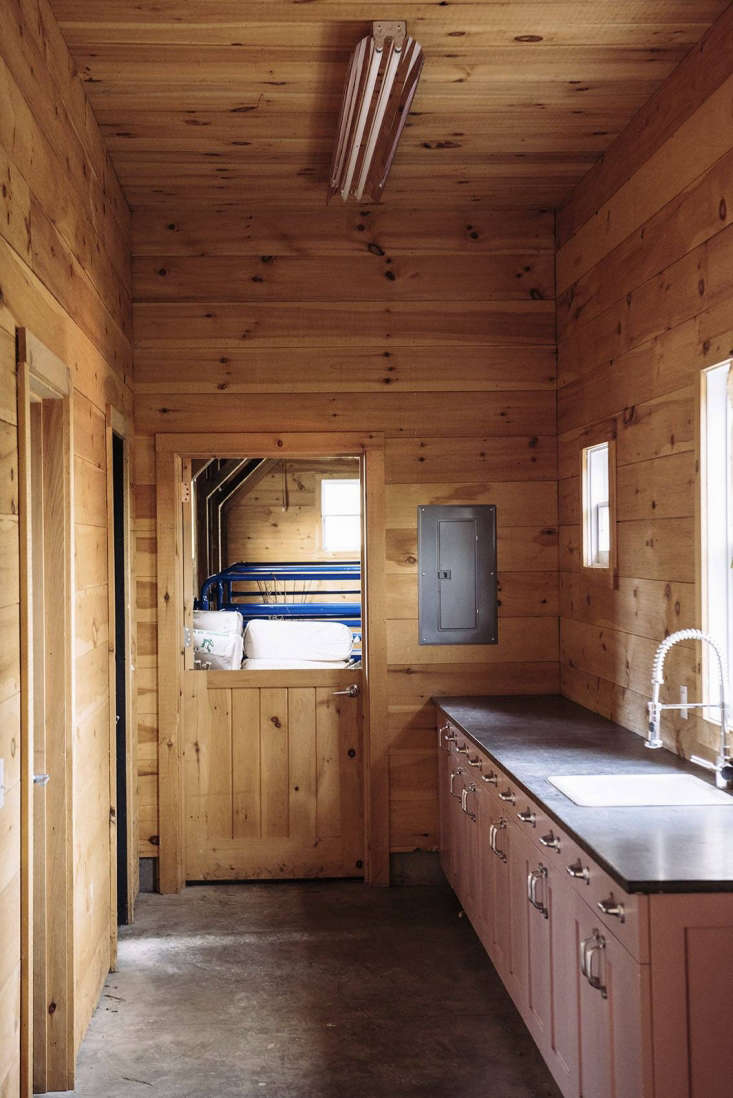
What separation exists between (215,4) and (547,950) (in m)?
2.87

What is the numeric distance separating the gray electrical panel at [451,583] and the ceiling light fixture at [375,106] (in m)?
1.50

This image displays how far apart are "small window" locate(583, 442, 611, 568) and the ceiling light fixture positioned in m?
1.44

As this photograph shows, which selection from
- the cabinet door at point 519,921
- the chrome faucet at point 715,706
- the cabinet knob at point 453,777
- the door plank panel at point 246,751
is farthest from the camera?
the door plank panel at point 246,751

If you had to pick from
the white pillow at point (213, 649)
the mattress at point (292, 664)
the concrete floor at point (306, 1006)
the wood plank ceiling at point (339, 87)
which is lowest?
the concrete floor at point (306, 1006)

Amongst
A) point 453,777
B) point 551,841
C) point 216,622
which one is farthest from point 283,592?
point 551,841

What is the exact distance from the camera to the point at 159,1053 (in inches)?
118

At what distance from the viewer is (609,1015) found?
2.07 metres

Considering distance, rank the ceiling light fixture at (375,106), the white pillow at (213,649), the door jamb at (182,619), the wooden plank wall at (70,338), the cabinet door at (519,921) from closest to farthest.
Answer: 1. the wooden plank wall at (70,338)
2. the cabinet door at (519,921)
3. the ceiling light fixture at (375,106)
4. the door jamb at (182,619)
5. the white pillow at (213,649)

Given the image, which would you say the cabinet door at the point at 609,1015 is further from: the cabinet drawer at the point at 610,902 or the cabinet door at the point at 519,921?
the cabinet door at the point at 519,921

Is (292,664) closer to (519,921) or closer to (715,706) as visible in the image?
(519,921)

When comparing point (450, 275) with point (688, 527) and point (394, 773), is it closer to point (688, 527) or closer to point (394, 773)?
point (688, 527)

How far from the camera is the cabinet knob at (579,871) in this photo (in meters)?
2.21

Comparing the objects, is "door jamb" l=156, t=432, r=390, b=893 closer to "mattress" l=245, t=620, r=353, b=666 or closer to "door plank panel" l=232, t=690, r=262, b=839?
"door plank panel" l=232, t=690, r=262, b=839

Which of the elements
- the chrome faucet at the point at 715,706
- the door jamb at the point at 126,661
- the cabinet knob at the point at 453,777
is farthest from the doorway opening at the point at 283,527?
the chrome faucet at the point at 715,706
